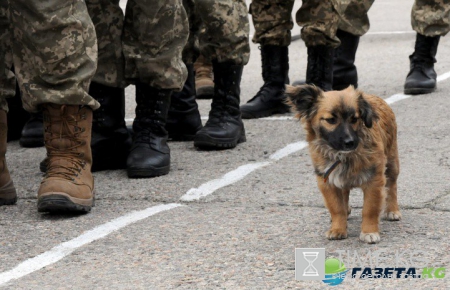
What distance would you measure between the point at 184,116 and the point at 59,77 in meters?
1.74

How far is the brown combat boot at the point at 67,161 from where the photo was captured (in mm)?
4301

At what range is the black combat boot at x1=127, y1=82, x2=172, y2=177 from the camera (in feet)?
16.5

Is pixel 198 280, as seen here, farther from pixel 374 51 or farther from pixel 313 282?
pixel 374 51

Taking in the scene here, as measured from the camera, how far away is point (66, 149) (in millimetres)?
4504

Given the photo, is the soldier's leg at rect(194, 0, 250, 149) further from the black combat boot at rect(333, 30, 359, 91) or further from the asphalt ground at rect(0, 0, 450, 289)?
the black combat boot at rect(333, 30, 359, 91)

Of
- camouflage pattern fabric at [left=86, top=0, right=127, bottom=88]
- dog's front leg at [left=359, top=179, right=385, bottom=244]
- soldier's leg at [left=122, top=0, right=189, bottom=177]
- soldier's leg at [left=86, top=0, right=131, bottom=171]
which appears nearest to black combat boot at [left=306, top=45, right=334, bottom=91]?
soldier's leg at [left=122, top=0, right=189, bottom=177]

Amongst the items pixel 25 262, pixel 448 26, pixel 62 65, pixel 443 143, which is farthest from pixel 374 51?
pixel 25 262

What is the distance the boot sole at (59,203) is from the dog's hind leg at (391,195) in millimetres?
1367

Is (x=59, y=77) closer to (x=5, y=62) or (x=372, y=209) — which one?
(x=5, y=62)

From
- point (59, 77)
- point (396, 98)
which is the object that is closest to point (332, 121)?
point (59, 77)

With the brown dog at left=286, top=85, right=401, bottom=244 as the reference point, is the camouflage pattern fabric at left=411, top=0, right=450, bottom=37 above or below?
below

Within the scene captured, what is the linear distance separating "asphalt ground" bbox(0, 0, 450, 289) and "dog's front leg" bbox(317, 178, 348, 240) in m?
0.04

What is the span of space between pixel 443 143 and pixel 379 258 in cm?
214

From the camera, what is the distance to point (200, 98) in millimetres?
7660
